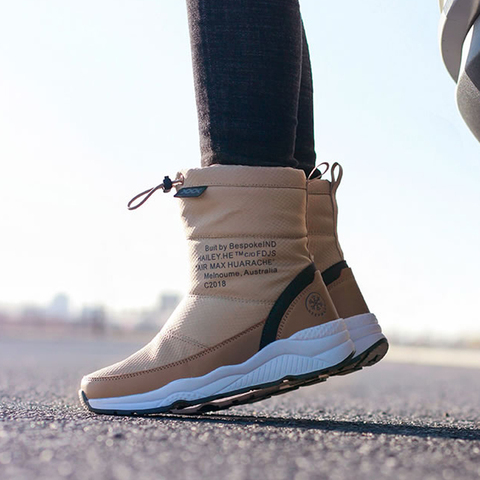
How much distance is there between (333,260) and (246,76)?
1.22ft

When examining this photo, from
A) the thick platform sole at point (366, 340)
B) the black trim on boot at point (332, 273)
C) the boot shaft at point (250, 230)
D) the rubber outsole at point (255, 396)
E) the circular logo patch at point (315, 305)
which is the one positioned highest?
the boot shaft at point (250, 230)

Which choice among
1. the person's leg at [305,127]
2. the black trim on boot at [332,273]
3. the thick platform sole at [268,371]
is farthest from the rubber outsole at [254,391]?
the person's leg at [305,127]

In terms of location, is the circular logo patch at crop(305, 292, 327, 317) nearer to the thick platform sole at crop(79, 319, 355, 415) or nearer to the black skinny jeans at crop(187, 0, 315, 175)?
the thick platform sole at crop(79, 319, 355, 415)

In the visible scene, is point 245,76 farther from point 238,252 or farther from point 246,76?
point 238,252

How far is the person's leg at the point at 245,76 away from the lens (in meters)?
0.92

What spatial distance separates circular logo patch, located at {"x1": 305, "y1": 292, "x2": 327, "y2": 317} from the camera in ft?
3.03

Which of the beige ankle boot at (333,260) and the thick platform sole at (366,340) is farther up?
the beige ankle boot at (333,260)

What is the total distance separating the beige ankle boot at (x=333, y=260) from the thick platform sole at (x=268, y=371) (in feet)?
0.56

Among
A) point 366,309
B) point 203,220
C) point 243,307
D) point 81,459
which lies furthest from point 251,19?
point 81,459

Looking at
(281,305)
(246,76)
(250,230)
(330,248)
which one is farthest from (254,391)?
(246,76)

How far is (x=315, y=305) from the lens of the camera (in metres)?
0.93

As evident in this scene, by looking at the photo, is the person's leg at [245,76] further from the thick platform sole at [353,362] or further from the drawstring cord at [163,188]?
the thick platform sole at [353,362]

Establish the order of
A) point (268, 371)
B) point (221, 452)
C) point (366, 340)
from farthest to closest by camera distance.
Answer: point (366, 340) < point (268, 371) < point (221, 452)

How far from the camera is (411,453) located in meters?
0.62
